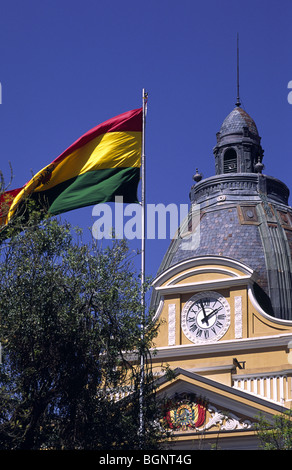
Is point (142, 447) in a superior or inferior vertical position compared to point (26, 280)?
inferior

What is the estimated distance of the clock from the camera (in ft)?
180

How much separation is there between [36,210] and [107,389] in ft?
18.4

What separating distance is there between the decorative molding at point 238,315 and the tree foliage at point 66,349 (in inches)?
819

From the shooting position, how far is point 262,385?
50.9m

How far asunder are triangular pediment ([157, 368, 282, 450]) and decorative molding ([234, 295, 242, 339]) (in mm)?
6958

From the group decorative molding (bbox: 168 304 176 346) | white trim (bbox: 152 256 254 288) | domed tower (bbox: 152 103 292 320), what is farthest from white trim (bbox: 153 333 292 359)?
white trim (bbox: 152 256 254 288)

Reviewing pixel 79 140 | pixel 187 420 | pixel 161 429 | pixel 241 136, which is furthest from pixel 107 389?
pixel 241 136

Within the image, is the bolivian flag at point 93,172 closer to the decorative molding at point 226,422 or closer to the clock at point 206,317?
the decorative molding at point 226,422

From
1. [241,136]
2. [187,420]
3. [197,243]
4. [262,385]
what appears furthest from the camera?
[241,136]

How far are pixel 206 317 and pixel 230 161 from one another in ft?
39.2

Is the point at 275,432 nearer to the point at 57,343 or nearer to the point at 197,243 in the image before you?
the point at 57,343

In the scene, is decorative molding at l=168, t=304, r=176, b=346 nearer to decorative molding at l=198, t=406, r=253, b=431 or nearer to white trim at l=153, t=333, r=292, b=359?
white trim at l=153, t=333, r=292, b=359

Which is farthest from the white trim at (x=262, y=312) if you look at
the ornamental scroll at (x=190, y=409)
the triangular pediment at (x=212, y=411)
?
the ornamental scroll at (x=190, y=409)

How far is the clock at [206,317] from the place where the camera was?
55.0 metres
